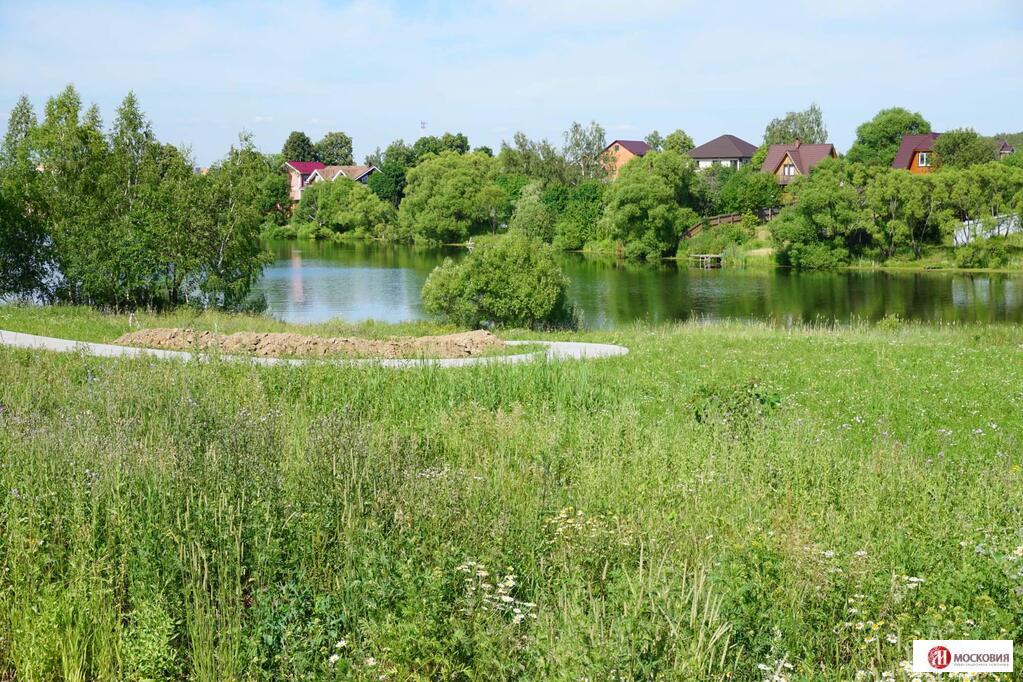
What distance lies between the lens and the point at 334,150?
13912 cm

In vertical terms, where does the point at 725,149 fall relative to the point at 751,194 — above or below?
above

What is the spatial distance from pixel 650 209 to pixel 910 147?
3485 cm

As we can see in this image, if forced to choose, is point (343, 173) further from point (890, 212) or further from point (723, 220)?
point (890, 212)

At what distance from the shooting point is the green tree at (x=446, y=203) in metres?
81.2

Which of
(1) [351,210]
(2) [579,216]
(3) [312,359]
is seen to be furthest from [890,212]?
(3) [312,359]

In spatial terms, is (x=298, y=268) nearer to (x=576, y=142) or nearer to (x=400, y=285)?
(x=400, y=285)

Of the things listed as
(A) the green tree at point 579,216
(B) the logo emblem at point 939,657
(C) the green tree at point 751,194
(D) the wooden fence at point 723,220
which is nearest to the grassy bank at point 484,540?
(B) the logo emblem at point 939,657

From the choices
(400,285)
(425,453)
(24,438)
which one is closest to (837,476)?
(425,453)

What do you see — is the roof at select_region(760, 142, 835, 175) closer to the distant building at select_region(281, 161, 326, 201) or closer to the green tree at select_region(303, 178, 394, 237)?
the green tree at select_region(303, 178, 394, 237)

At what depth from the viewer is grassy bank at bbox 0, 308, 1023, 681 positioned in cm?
403

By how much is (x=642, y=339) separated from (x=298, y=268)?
39.8 metres

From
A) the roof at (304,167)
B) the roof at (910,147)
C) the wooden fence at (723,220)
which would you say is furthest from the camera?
the roof at (304,167)

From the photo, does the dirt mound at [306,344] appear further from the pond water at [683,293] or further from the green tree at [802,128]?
the green tree at [802,128]

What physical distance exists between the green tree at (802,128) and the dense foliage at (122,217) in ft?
324
